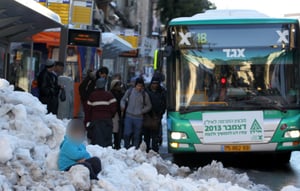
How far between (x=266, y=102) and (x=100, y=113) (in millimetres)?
3341

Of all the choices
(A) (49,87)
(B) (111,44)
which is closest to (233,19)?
(A) (49,87)

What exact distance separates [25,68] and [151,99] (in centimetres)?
555

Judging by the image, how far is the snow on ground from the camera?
6773 millimetres

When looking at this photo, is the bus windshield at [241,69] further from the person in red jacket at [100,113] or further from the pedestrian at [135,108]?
the person in red jacket at [100,113]

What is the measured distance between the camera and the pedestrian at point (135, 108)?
12914 millimetres

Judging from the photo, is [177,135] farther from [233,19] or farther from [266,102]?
[233,19]

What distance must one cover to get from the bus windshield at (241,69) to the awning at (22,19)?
10.1ft

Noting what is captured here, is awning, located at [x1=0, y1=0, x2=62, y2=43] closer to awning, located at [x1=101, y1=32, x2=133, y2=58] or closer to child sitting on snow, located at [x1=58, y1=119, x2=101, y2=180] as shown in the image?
child sitting on snow, located at [x1=58, y1=119, x2=101, y2=180]

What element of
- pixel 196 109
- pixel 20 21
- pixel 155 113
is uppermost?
pixel 20 21

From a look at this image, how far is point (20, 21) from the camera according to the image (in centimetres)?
1343

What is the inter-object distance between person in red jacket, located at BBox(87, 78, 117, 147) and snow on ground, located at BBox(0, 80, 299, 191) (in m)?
1.69

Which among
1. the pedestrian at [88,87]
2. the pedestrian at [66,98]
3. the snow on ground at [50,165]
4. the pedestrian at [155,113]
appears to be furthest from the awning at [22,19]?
the pedestrian at [155,113]

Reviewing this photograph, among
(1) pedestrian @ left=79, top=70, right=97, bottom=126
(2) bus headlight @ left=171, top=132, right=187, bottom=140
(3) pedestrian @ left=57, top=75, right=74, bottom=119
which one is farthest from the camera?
(3) pedestrian @ left=57, top=75, right=74, bottom=119

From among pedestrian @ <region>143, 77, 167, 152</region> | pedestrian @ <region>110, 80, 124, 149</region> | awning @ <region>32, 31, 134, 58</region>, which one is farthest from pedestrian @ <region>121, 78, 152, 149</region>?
awning @ <region>32, 31, 134, 58</region>
